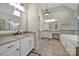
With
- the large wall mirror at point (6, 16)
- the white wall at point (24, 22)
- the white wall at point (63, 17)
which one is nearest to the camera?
the large wall mirror at point (6, 16)

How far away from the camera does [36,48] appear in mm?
3930

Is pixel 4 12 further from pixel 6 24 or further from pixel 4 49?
pixel 4 49

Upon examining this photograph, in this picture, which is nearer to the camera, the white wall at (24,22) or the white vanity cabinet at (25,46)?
the white vanity cabinet at (25,46)

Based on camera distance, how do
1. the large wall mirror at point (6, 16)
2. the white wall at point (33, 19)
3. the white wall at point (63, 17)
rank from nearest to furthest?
the large wall mirror at point (6, 16), the white wall at point (63, 17), the white wall at point (33, 19)

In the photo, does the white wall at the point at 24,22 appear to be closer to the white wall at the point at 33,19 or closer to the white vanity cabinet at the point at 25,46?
the white wall at the point at 33,19

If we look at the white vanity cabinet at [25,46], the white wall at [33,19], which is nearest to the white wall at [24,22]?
the white wall at [33,19]

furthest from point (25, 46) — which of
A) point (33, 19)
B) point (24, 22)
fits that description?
point (33, 19)

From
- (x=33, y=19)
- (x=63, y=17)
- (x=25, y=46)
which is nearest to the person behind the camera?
(x=25, y=46)

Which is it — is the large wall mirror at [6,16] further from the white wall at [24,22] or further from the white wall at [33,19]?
the white wall at [33,19]

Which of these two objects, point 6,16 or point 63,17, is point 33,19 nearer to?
point 63,17

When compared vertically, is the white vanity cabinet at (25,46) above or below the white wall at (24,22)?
below

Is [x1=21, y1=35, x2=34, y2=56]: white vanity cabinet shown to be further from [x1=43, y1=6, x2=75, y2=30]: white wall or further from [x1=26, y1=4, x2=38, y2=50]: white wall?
[x1=43, y1=6, x2=75, y2=30]: white wall

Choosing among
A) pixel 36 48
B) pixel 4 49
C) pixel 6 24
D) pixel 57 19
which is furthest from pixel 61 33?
pixel 4 49

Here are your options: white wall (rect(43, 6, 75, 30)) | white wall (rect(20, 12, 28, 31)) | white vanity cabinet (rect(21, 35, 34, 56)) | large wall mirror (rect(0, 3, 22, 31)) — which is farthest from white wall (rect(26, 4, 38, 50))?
large wall mirror (rect(0, 3, 22, 31))
